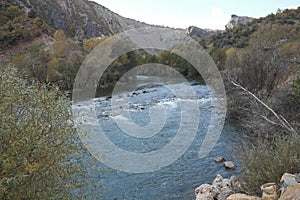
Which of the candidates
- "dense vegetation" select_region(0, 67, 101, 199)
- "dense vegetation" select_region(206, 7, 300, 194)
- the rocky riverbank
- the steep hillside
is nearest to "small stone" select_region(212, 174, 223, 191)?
the rocky riverbank

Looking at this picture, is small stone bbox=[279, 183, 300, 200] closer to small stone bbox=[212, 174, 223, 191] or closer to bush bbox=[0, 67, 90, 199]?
bush bbox=[0, 67, 90, 199]

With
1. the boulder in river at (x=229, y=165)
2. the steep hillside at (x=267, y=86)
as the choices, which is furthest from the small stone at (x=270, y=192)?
the boulder in river at (x=229, y=165)

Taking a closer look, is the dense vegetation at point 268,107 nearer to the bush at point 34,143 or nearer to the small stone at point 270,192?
the small stone at point 270,192

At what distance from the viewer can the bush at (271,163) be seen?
592 cm

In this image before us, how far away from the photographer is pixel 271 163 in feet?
19.9

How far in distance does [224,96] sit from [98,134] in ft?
35.3

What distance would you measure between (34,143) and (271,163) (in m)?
4.73

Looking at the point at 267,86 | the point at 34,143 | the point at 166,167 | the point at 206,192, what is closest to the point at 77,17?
the point at 267,86

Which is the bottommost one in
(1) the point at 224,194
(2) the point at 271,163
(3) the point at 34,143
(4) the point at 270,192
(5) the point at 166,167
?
(5) the point at 166,167

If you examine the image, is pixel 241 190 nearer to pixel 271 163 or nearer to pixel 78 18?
pixel 271 163

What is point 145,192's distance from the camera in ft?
27.0

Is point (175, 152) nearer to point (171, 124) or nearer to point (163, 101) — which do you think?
point (171, 124)

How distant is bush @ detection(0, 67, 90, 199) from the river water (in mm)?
979

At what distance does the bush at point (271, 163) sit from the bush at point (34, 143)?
3812mm
